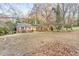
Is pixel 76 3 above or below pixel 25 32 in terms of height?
above

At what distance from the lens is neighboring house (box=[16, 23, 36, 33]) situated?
1.20 metres

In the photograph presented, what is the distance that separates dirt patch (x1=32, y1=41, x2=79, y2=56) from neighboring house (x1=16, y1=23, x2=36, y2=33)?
0.54ft

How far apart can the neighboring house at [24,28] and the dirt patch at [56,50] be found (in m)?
0.16

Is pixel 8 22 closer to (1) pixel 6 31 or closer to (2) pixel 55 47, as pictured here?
(1) pixel 6 31

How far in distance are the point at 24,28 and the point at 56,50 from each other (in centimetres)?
30

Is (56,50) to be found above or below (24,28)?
below

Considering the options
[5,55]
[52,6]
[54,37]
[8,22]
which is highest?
[52,6]

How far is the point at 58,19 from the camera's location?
3.98 ft

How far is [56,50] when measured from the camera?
1.19 m

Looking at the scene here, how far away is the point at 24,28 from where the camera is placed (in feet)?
3.96

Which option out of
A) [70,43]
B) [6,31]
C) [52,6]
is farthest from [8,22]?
[70,43]

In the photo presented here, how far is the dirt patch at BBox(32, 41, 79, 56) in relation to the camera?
3.88 feet

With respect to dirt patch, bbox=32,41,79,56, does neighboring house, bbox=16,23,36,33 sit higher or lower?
higher

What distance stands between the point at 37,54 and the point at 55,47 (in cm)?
15
